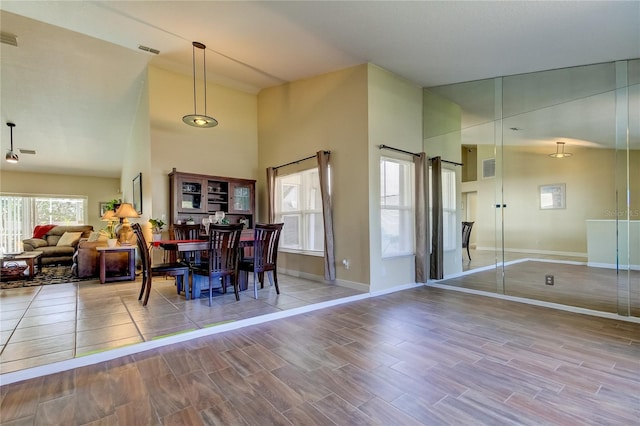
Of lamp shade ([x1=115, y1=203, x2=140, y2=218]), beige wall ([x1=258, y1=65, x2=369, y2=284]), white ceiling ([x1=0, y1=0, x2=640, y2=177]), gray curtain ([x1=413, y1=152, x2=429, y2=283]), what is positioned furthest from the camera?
lamp shade ([x1=115, y1=203, x2=140, y2=218])

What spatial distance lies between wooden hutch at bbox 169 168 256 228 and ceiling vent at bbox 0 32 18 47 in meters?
2.47

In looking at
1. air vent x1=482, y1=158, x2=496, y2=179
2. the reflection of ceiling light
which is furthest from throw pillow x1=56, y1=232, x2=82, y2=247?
the reflection of ceiling light

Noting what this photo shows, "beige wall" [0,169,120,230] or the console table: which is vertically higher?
"beige wall" [0,169,120,230]

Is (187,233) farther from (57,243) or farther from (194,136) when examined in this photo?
(57,243)

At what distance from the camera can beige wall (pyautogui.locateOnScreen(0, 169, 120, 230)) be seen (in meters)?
9.88

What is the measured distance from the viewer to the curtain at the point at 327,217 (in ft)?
14.5

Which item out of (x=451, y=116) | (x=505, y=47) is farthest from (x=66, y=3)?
(x=451, y=116)

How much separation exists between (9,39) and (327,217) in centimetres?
485

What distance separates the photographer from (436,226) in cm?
479

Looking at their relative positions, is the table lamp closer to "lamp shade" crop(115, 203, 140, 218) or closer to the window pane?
"lamp shade" crop(115, 203, 140, 218)

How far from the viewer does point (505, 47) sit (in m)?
3.43

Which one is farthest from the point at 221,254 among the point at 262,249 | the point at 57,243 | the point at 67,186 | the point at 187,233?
the point at 67,186

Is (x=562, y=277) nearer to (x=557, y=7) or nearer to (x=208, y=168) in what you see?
(x=557, y=7)

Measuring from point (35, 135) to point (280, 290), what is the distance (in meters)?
7.87
